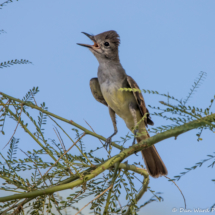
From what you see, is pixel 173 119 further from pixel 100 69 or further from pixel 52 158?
pixel 100 69

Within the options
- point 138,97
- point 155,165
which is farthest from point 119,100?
point 155,165

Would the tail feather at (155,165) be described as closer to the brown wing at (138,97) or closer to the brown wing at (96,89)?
the brown wing at (138,97)

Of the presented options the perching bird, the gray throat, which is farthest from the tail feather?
the gray throat

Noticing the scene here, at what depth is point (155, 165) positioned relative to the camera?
5.73 metres

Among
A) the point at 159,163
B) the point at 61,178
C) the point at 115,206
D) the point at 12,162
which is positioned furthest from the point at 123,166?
the point at 159,163

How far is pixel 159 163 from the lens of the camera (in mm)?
5742

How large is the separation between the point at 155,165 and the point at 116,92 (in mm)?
1647

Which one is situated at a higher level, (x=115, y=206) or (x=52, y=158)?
(x=52, y=158)

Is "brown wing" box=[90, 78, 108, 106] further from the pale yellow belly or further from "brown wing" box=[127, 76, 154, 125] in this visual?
"brown wing" box=[127, 76, 154, 125]

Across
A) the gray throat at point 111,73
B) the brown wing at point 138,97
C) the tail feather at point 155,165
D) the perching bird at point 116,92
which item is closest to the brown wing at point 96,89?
the perching bird at point 116,92

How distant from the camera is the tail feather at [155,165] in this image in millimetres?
5670

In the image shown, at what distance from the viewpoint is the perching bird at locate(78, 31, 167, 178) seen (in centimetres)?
584

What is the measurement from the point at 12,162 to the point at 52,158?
1.41 feet

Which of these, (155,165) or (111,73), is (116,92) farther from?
(155,165)
